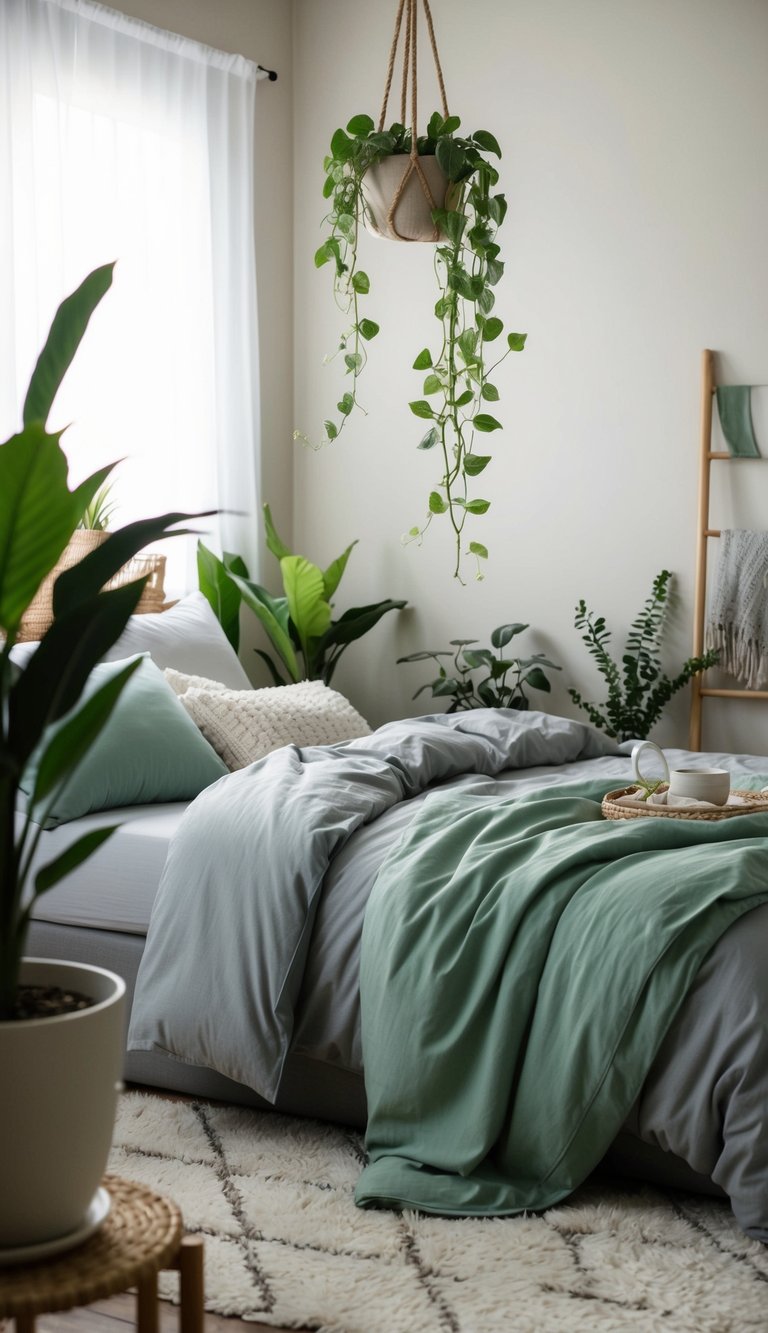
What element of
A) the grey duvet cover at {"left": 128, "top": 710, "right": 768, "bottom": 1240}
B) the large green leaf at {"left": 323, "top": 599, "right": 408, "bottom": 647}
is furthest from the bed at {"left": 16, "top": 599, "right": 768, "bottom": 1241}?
the large green leaf at {"left": 323, "top": 599, "right": 408, "bottom": 647}

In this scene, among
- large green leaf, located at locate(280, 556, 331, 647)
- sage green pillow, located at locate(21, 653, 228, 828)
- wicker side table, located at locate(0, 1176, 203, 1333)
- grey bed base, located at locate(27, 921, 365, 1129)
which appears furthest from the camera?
large green leaf, located at locate(280, 556, 331, 647)

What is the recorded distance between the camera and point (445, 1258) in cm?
195

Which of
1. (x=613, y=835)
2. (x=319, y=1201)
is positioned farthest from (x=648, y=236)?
(x=319, y=1201)

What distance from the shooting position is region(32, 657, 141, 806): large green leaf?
126cm

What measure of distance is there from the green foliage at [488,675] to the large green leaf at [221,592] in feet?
2.07

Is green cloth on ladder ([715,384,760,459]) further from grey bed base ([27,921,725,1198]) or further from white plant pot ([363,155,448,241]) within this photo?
grey bed base ([27,921,725,1198])

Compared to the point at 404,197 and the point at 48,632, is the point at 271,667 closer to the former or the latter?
the point at 404,197

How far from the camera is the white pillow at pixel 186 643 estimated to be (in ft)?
11.6

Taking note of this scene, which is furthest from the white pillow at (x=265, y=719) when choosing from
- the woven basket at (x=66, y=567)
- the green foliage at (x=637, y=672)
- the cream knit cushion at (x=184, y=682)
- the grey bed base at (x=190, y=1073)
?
the green foliage at (x=637, y=672)

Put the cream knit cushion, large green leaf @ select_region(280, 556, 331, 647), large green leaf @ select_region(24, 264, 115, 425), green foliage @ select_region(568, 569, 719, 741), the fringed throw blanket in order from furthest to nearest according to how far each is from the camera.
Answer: large green leaf @ select_region(280, 556, 331, 647)
green foliage @ select_region(568, 569, 719, 741)
the fringed throw blanket
the cream knit cushion
large green leaf @ select_region(24, 264, 115, 425)

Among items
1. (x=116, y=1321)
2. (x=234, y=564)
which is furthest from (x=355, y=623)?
(x=116, y=1321)

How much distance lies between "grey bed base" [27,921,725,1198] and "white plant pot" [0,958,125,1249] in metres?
1.19

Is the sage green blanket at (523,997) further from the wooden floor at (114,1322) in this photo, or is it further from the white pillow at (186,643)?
the white pillow at (186,643)

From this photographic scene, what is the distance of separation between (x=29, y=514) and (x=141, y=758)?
5.94ft
